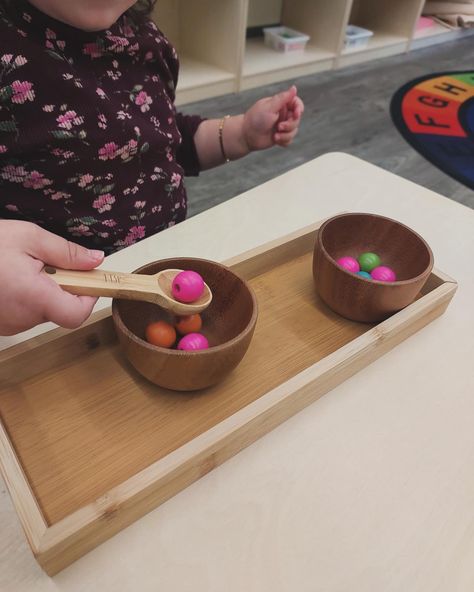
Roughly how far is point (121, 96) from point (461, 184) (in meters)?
1.44

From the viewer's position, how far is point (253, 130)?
2.51ft

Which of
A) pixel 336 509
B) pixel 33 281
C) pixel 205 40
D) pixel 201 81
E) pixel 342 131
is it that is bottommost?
pixel 342 131

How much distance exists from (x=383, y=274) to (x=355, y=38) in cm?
242

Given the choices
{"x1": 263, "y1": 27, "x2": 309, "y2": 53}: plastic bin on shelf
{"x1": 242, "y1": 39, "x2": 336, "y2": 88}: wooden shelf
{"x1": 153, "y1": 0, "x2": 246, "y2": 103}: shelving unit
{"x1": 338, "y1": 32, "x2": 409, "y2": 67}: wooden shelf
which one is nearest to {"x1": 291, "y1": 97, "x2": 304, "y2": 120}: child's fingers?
{"x1": 153, "y1": 0, "x2": 246, "y2": 103}: shelving unit

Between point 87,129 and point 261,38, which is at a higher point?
point 87,129

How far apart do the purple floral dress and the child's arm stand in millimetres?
104

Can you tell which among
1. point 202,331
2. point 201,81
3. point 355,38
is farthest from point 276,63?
point 202,331

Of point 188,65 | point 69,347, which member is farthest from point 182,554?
point 188,65

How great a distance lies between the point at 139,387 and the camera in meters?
0.43

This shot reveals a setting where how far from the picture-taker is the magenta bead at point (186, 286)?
0.43 metres

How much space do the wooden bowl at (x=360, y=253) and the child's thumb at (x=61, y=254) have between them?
0.23m

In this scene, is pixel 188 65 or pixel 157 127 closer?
pixel 157 127

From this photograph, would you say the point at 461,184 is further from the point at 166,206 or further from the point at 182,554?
the point at 182,554

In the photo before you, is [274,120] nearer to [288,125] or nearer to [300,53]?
[288,125]
